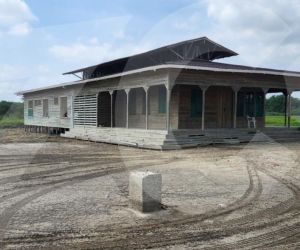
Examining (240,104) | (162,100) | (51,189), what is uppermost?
(162,100)

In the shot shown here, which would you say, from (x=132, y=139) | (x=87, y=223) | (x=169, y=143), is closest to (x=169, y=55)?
(x=132, y=139)

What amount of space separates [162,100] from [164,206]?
1481 centimetres

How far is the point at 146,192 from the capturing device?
6984mm

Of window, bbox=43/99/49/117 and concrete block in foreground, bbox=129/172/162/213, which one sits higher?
window, bbox=43/99/49/117

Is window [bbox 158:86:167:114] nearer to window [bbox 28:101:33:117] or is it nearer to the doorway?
the doorway

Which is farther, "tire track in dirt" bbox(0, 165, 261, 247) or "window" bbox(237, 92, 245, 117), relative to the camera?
"window" bbox(237, 92, 245, 117)

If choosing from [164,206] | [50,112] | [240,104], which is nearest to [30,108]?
[50,112]

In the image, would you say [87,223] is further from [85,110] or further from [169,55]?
[85,110]

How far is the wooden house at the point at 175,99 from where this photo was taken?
62.7 feet

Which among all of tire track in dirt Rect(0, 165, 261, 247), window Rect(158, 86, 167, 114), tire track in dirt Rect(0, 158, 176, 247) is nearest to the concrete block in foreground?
tire track in dirt Rect(0, 165, 261, 247)

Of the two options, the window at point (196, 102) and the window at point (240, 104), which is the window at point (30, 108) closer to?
the window at point (196, 102)

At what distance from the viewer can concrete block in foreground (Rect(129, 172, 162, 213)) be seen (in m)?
6.96

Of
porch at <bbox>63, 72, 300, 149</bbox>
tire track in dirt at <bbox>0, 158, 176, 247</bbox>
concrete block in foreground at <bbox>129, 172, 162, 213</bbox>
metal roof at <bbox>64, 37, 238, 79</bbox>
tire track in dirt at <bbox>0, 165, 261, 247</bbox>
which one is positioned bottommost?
tire track in dirt at <bbox>0, 158, 176, 247</bbox>

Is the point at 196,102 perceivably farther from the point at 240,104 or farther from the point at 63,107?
the point at 63,107
